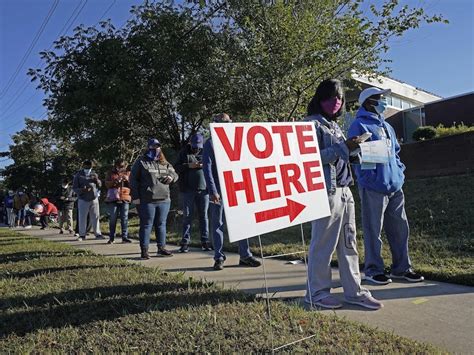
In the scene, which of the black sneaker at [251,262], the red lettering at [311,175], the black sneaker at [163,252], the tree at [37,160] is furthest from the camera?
the tree at [37,160]

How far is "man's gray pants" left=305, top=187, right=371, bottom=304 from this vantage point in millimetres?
3963

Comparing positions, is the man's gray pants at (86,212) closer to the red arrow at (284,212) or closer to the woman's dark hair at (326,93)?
the woman's dark hair at (326,93)

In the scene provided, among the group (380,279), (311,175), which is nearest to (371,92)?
(311,175)

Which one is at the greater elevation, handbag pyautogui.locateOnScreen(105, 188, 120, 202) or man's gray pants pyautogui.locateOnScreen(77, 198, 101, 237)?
handbag pyautogui.locateOnScreen(105, 188, 120, 202)

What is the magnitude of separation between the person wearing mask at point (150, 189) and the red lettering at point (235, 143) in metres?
3.87

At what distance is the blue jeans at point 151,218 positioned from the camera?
6754mm

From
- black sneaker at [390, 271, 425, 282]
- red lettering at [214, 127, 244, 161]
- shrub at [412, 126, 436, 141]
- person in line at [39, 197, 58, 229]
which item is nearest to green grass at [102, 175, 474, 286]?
black sneaker at [390, 271, 425, 282]

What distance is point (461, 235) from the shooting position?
22.9ft

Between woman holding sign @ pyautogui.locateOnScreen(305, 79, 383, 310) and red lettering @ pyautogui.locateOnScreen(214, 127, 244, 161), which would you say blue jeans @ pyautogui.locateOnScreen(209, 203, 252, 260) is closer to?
woman holding sign @ pyautogui.locateOnScreen(305, 79, 383, 310)

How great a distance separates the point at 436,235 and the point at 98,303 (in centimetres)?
535

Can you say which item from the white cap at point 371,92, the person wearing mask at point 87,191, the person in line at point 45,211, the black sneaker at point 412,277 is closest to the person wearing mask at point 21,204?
the person in line at point 45,211

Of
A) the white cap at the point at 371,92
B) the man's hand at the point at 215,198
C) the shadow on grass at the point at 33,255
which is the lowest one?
the shadow on grass at the point at 33,255

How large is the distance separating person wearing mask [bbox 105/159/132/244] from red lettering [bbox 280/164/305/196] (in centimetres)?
686

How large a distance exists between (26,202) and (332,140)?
18.4 m
